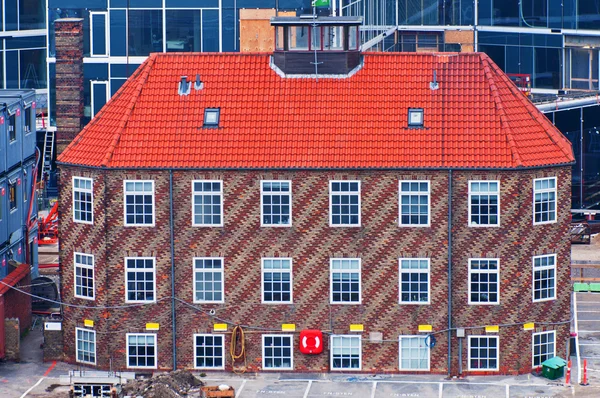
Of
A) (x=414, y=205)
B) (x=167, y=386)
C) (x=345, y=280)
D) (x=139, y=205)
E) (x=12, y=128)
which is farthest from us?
Answer: (x=12, y=128)

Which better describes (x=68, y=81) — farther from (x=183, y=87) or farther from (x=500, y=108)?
(x=500, y=108)

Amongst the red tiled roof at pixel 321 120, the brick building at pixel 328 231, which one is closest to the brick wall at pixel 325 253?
the brick building at pixel 328 231

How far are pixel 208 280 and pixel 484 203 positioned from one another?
1155 cm

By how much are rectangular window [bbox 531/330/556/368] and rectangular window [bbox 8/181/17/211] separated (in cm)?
2558

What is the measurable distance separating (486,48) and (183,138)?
164 ft

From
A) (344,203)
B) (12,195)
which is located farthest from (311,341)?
(12,195)

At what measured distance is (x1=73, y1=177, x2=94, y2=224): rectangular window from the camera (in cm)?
7306

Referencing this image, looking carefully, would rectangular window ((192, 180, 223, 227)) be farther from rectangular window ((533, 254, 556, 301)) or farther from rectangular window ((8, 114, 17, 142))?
rectangular window ((8, 114, 17, 142))

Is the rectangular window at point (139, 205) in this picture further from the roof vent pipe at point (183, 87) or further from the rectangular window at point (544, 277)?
the rectangular window at point (544, 277)

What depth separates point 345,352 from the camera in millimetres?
72812

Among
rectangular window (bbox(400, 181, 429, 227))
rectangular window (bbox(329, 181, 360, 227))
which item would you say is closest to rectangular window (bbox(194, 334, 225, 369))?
rectangular window (bbox(329, 181, 360, 227))

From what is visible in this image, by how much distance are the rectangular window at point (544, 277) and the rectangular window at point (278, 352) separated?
33.1 ft

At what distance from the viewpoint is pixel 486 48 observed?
391ft

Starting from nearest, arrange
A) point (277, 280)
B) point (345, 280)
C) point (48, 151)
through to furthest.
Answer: point (345, 280) → point (277, 280) → point (48, 151)
